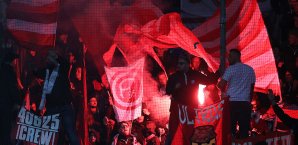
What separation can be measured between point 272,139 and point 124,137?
2.81 metres

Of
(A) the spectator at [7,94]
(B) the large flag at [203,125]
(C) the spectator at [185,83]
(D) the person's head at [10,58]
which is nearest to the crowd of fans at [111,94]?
(A) the spectator at [7,94]

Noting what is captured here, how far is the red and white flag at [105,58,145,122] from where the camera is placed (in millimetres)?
9734

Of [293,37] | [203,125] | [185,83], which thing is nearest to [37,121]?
[185,83]

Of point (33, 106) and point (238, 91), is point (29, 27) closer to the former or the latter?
point (33, 106)

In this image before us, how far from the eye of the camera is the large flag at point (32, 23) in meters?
9.94

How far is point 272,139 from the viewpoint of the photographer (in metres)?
7.24

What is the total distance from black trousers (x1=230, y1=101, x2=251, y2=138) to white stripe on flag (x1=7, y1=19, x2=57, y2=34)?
3.41 metres

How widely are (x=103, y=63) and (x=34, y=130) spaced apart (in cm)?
180

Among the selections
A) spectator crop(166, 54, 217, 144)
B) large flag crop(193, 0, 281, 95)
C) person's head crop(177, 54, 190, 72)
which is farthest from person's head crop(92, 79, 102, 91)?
person's head crop(177, 54, 190, 72)

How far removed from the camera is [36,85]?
9.68 meters

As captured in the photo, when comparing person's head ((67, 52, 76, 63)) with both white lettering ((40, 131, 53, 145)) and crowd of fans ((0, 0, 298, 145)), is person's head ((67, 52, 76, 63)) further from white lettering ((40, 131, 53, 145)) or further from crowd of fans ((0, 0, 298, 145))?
white lettering ((40, 131, 53, 145))

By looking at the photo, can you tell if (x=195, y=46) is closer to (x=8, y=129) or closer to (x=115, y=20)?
(x=115, y=20)

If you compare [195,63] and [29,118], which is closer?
[29,118]

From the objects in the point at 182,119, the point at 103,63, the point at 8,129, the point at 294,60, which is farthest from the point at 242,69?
the point at 8,129
